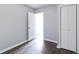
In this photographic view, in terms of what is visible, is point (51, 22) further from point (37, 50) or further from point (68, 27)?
point (37, 50)

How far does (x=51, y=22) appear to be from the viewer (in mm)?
5535

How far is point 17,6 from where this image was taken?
456 centimetres

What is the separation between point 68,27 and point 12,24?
2.52 meters

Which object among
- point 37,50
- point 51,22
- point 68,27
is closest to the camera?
point 68,27

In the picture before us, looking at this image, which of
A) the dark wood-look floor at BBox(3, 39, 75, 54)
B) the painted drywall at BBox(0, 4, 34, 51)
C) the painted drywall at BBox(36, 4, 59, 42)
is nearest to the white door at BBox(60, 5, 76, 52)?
the dark wood-look floor at BBox(3, 39, 75, 54)

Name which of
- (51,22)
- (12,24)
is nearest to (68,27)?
(51,22)

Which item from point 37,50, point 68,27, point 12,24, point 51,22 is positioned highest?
point 51,22

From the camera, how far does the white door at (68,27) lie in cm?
353

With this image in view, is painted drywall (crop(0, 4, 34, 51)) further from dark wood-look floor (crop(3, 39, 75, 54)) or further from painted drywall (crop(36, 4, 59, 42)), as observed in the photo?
painted drywall (crop(36, 4, 59, 42))

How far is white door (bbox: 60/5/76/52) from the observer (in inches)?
139

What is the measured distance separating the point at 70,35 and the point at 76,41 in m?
0.34

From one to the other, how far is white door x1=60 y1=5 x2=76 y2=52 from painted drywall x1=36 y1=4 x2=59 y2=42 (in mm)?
1194

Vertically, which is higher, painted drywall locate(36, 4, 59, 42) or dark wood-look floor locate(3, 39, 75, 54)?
painted drywall locate(36, 4, 59, 42)
